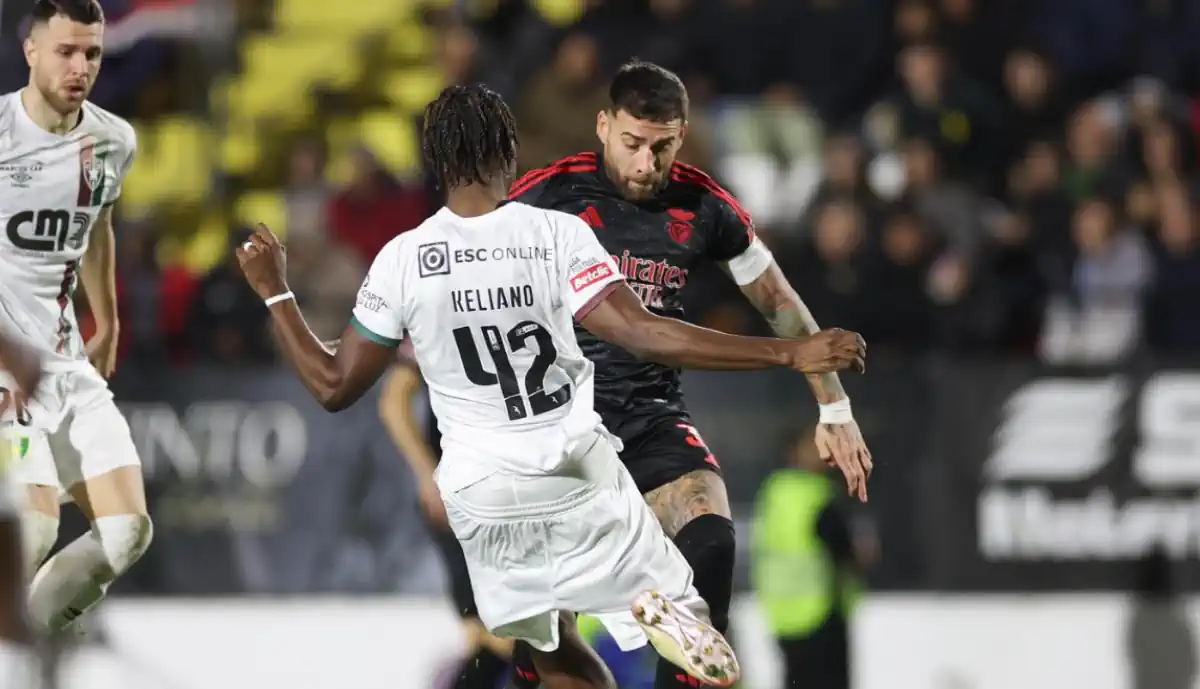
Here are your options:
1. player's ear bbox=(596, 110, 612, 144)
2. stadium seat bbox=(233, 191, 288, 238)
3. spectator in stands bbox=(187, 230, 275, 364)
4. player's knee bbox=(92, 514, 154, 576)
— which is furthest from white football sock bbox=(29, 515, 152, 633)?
stadium seat bbox=(233, 191, 288, 238)

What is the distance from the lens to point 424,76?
47.3ft

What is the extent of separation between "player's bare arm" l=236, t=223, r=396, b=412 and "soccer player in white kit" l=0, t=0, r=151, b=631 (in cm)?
100

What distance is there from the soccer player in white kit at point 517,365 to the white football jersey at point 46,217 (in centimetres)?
95

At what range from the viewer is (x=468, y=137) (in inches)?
213

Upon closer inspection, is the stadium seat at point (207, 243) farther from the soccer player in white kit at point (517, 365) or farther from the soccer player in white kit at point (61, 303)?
the soccer player in white kit at point (517, 365)

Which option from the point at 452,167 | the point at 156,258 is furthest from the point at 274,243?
the point at 156,258

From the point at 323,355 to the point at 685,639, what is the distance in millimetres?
1378

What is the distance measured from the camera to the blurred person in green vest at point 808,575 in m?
9.77

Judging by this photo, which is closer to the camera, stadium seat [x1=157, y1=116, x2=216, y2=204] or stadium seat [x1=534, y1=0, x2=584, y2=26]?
stadium seat [x1=534, y1=0, x2=584, y2=26]

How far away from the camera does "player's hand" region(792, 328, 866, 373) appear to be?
514cm

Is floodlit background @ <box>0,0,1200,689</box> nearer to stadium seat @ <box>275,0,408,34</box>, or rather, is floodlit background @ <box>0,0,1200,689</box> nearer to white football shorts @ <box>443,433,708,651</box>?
stadium seat @ <box>275,0,408,34</box>

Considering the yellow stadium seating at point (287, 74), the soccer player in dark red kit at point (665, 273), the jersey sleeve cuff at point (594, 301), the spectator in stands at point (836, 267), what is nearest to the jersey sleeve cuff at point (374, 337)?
the jersey sleeve cuff at point (594, 301)

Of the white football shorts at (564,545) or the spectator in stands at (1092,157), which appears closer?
the white football shorts at (564,545)

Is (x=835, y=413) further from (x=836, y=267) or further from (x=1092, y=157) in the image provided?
(x=1092, y=157)
